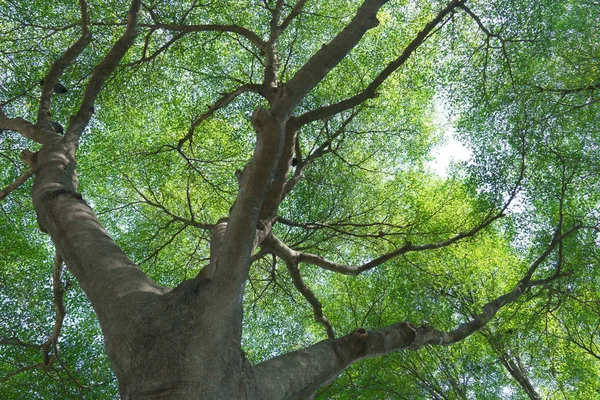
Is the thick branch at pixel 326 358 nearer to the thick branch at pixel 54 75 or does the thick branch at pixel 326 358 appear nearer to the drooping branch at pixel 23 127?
the drooping branch at pixel 23 127

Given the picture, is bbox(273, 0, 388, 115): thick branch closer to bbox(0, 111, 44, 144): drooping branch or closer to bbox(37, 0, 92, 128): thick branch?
bbox(0, 111, 44, 144): drooping branch

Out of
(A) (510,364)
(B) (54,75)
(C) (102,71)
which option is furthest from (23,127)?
(A) (510,364)

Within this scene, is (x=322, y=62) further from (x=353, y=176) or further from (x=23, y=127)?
(x=353, y=176)

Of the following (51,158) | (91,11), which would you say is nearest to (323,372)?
(51,158)

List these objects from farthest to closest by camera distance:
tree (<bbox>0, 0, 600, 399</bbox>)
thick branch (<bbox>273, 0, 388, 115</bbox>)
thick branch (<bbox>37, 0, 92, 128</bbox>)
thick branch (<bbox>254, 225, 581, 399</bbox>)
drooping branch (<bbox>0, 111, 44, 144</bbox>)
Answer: tree (<bbox>0, 0, 600, 399</bbox>), thick branch (<bbox>37, 0, 92, 128</bbox>), drooping branch (<bbox>0, 111, 44, 144</bbox>), thick branch (<bbox>273, 0, 388, 115</bbox>), thick branch (<bbox>254, 225, 581, 399</bbox>)

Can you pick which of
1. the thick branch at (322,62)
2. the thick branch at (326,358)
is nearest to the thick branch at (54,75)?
the thick branch at (322,62)

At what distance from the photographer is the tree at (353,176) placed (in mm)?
7398

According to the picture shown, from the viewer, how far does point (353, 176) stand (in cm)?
920

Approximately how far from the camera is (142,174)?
30.2 ft

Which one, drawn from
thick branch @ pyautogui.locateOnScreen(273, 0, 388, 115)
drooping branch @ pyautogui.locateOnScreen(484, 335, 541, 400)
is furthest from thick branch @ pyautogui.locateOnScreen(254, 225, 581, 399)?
drooping branch @ pyautogui.locateOnScreen(484, 335, 541, 400)

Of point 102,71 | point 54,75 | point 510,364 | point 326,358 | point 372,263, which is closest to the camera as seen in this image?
point 326,358

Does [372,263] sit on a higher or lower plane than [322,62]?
lower

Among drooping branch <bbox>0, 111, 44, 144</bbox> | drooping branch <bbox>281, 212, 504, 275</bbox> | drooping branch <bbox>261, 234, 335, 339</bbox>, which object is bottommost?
drooping branch <bbox>281, 212, 504, 275</bbox>

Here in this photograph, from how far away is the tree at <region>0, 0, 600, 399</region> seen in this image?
24.3 ft
